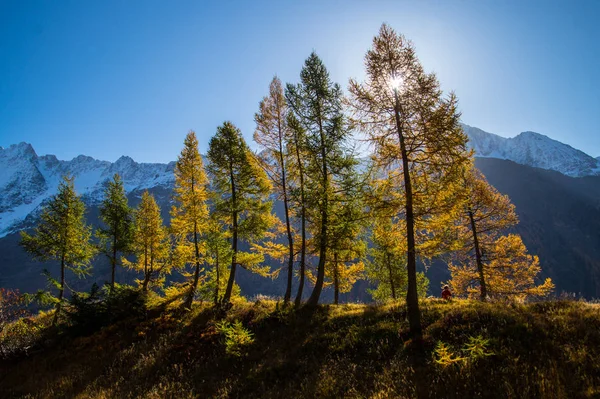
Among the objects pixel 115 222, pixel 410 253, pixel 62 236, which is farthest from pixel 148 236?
pixel 410 253

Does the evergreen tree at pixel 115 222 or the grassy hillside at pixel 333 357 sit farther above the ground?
the evergreen tree at pixel 115 222

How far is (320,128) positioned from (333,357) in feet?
34.1

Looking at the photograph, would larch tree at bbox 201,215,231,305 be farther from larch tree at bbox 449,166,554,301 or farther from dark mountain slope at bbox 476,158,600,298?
dark mountain slope at bbox 476,158,600,298

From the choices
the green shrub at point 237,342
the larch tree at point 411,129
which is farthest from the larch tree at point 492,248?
the green shrub at point 237,342

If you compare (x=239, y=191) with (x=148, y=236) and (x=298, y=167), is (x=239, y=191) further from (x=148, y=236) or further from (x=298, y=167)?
(x=148, y=236)

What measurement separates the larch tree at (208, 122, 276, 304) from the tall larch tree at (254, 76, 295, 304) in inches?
27.3

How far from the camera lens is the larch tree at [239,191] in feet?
54.2

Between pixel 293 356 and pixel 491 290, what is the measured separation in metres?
15.9

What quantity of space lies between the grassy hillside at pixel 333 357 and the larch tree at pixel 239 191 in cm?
396

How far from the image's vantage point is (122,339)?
14.8 metres

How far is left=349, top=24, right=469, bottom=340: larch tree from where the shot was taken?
377 inches

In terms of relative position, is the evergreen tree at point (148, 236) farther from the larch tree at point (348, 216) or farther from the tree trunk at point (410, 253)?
the tree trunk at point (410, 253)

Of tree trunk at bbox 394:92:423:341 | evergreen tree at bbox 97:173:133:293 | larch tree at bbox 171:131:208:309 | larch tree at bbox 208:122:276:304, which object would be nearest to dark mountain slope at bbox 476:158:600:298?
tree trunk at bbox 394:92:423:341

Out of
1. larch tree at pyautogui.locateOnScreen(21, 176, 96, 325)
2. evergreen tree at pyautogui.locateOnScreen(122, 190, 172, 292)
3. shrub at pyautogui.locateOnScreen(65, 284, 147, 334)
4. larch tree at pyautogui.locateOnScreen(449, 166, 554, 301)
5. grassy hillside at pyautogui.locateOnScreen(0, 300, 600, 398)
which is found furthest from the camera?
evergreen tree at pyautogui.locateOnScreen(122, 190, 172, 292)
